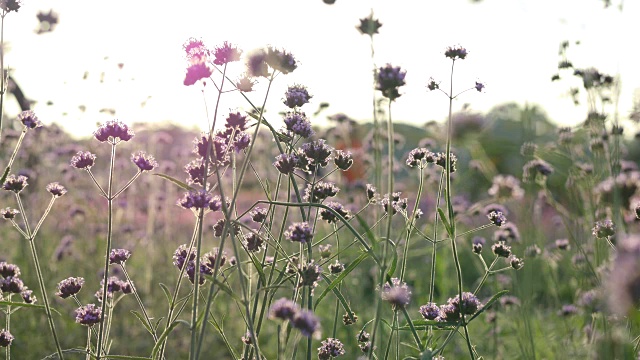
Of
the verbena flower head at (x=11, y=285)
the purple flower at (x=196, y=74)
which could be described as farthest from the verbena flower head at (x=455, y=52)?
the verbena flower head at (x=11, y=285)

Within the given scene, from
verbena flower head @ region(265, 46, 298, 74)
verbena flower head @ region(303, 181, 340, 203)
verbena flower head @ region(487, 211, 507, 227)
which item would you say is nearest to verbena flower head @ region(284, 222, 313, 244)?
verbena flower head @ region(303, 181, 340, 203)

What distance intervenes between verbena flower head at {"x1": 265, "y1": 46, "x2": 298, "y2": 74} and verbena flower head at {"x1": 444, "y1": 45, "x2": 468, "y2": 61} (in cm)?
58

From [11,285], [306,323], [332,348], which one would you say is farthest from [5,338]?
[306,323]

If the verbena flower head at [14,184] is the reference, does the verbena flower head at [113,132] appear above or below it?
above

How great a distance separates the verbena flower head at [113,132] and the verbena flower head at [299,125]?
46 cm

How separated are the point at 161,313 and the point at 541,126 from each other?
11.3 feet

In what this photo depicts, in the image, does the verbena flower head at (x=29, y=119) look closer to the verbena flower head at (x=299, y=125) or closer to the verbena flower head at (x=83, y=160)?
the verbena flower head at (x=83, y=160)

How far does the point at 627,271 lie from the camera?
837 mm

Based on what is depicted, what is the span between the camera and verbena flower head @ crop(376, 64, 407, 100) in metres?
1.63

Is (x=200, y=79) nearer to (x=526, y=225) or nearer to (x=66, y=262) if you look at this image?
(x=526, y=225)

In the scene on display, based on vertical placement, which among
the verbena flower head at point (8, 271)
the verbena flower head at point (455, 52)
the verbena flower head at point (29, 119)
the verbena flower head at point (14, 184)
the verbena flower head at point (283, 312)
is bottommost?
the verbena flower head at point (283, 312)

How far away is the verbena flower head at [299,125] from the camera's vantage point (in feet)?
6.25

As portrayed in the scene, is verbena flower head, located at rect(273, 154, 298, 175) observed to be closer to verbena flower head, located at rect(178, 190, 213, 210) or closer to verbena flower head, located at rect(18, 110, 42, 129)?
verbena flower head, located at rect(178, 190, 213, 210)

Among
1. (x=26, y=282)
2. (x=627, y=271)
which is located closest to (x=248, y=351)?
(x=627, y=271)
